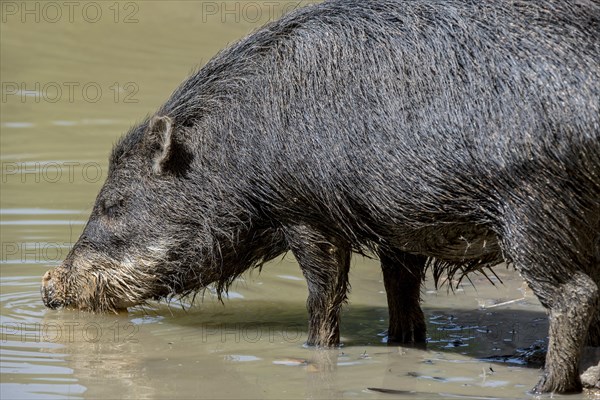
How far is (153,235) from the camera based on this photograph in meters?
7.64

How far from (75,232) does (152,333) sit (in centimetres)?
238

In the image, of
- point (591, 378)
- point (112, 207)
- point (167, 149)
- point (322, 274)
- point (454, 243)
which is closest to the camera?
point (591, 378)

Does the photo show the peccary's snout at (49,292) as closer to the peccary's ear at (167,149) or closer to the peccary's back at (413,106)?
the peccary's ear at (167,149)

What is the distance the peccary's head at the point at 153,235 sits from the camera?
7.41 m

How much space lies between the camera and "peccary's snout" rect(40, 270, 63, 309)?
795cm

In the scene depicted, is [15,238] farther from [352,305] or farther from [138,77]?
[138,77]

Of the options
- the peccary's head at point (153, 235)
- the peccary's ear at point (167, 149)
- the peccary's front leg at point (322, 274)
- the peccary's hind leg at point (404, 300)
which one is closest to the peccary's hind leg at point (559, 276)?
the peccary's front leg at point (322, 274)

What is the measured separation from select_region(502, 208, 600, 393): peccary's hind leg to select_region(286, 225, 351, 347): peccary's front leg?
124cm

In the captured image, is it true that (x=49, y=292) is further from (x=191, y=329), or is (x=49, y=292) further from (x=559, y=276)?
(x=559, y=276)

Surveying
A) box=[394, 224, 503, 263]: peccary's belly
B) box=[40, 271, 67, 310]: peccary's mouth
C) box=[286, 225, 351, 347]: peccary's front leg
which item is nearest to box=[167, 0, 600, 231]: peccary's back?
box=[394, 224, 503, 263]: peccary's belly

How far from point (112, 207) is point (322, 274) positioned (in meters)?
1.53

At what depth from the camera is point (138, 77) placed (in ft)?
48.8

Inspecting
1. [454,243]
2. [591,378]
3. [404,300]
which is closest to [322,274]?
[404,300]

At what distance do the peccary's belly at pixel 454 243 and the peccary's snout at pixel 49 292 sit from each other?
2411 millimetres
